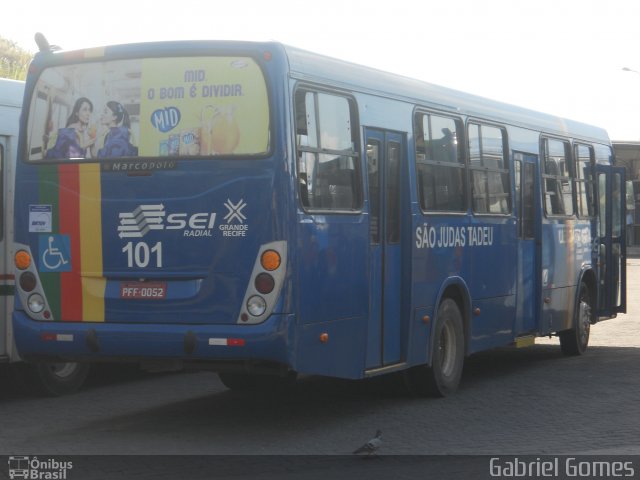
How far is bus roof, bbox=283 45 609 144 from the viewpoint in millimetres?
10242

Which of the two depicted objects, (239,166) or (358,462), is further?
(239,166)

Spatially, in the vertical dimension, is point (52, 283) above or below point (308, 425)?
above

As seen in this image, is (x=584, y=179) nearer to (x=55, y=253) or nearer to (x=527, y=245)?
(x=527, y=245)

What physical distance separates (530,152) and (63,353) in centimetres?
696

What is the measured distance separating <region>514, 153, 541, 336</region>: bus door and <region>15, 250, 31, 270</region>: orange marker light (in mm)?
6162

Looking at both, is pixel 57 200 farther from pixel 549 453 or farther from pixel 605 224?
pixel 605 224

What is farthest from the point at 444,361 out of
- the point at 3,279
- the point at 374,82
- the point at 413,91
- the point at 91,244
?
the point at 3,279

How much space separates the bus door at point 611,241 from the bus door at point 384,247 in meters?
6.79

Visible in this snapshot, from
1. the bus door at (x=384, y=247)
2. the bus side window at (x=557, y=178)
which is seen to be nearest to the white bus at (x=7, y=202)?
the bus door at (x=384, y=247)

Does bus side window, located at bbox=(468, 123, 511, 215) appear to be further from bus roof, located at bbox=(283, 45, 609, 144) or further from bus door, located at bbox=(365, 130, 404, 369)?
bus door, located at bbox=(365, 130, 404, 369)

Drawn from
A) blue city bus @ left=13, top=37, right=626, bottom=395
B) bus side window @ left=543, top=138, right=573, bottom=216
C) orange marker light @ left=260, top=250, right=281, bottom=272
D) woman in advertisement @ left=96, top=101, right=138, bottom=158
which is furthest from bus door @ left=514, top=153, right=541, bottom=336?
woman in advertisement @ left=96, top=101, right=138, bottom=158

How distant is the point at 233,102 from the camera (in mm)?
9828

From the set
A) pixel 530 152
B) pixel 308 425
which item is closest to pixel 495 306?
pixel 530 152

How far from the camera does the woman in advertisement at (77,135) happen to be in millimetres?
10328
